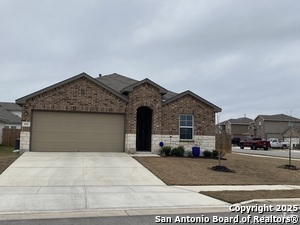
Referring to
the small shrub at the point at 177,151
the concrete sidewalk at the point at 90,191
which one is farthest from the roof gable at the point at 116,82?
the concrete sidewalk at the point at 90,191

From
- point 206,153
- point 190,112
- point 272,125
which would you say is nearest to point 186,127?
point 190,112

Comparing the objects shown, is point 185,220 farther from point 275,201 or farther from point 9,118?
point 9,118

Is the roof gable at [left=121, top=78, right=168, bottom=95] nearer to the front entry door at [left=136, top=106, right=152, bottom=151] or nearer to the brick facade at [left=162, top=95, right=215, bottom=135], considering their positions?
the brick facade at [left=162, top=95, right=215, bottom=135]

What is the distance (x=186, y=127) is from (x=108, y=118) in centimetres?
533

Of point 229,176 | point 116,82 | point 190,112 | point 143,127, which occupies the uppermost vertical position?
point 116,82

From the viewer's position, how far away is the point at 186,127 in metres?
23.5

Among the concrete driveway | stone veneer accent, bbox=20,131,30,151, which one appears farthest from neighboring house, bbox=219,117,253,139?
the concrete driveway

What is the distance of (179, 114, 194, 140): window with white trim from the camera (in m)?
23.4

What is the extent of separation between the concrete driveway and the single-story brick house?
2474 mm

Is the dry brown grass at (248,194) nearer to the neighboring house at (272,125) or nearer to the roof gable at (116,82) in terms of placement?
the roof gable at (116,82)

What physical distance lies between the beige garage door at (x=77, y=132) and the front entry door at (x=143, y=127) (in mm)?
2075

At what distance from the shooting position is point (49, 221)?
7.64 m

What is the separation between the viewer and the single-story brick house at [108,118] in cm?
2114

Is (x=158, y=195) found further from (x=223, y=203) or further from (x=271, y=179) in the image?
(x=271, y=179)
